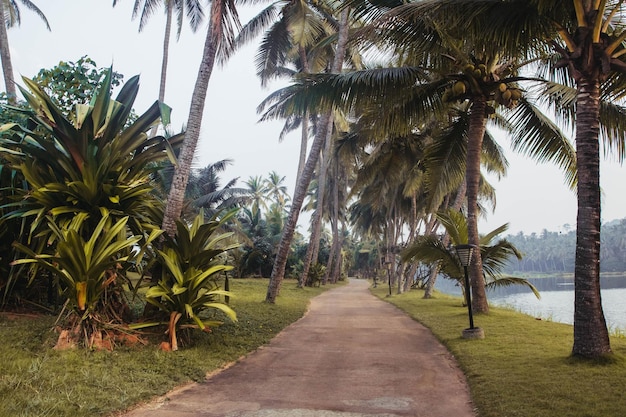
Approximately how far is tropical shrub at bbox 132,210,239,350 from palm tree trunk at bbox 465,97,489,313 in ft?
21.5

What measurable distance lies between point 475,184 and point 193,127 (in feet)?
22.6

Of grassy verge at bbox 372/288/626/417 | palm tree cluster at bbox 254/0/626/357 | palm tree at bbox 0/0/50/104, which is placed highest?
palm tree at bbox 0/0/50/104

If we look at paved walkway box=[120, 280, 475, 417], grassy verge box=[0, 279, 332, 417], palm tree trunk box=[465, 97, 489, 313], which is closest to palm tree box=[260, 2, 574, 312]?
palm tree trunk box=[465, 97, 489, 313]

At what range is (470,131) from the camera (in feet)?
36.7

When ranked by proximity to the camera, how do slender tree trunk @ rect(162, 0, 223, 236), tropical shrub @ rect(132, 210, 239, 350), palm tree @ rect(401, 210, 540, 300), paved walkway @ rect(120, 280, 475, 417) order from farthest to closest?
1. palm tree @ rect(401, 210, 540, 300)
2. slender tree trunk @ rect(162, 0, 223, 236)
3. tropical shrub @ rect(132, 210, 239, 350)
4. paved walkway @ rect(120, 280, 475, 417)

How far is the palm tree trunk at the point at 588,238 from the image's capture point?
19.5 feet

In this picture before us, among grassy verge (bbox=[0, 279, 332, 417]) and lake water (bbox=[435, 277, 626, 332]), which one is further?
lake water (bbox=[435, 277, 626, 332])

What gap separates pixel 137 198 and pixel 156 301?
1.57 meters

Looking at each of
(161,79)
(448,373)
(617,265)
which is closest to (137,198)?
(448,373)

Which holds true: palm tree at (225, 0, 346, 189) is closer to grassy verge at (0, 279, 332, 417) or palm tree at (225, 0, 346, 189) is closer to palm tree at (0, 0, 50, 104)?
palm tree at (0, 0, 50, 104)

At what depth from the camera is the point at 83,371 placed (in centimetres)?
491

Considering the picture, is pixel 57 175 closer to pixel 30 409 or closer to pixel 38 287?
pixel 38 287

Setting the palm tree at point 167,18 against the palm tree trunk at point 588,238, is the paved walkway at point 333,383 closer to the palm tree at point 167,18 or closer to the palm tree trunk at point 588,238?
the palm tree trunk at point 588,238

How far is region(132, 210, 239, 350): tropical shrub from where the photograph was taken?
6.56 metres
